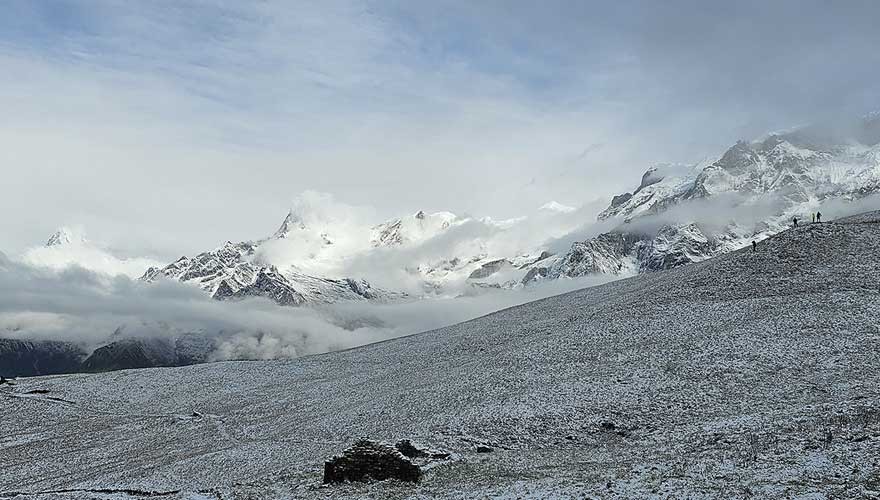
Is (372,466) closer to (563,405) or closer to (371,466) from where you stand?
(371,466)

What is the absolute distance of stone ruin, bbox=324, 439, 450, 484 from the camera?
3073 cm

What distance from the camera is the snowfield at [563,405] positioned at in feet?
94.5

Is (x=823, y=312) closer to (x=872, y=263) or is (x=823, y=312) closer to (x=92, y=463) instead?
(x=872, y=263)

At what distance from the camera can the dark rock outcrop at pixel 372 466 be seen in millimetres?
30734

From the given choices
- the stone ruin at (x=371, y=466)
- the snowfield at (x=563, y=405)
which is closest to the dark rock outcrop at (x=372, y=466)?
the stone ruin at (x=371, y=466)

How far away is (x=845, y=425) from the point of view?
103 ft

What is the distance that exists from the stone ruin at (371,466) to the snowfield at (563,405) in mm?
815

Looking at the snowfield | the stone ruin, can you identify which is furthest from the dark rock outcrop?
the snowfield

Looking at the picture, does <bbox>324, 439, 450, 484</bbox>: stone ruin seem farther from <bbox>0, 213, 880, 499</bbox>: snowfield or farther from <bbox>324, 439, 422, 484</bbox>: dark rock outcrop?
<bbox>0, 213, 880, 499</bbox>: snowfield

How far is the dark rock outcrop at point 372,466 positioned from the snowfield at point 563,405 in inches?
31.6

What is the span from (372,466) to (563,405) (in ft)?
51.9

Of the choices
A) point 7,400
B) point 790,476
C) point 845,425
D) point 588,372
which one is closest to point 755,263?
point 588,372

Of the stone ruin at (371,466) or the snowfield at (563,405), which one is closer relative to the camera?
the snowfield at (563,405)

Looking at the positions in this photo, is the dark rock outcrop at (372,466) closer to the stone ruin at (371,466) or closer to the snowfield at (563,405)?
the stone ruin at (371,466)
